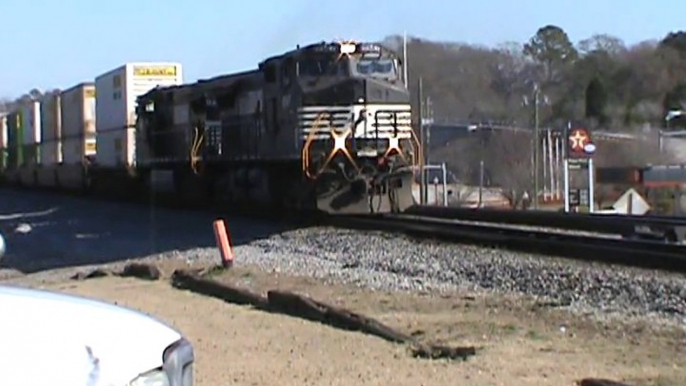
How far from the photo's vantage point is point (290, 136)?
24.7 metres

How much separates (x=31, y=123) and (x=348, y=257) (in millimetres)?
42409

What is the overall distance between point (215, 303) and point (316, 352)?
390 cm

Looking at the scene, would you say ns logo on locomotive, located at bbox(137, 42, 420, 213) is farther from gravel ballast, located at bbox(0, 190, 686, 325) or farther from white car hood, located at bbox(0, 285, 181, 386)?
white car hood, located at bbox(0, 285, 181, 386)

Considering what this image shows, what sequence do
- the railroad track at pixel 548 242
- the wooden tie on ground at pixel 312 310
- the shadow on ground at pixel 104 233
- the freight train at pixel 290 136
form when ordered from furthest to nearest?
1. the freight train at pixel 290 136
2. the shadow on ground at pixel 104 233
3. the railroad track at pixel 548 242
4. the wooden tie on ground at pixel 312 310

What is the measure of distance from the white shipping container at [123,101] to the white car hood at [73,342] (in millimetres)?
35457

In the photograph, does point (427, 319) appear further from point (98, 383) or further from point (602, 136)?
point (602, 136)

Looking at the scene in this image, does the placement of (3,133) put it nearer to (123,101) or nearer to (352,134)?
(123,101)

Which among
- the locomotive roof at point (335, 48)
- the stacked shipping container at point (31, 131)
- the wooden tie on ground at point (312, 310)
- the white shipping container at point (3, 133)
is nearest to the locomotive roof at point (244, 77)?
the locomotive roof at point (335, 48)

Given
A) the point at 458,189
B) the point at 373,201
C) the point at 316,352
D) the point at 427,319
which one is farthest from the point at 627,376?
the point at 458,189

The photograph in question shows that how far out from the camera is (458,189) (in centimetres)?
5497

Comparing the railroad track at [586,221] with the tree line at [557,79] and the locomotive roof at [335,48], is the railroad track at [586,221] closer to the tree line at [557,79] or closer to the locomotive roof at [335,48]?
the locomotive roof at [335,48]

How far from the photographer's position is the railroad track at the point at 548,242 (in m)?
14.2

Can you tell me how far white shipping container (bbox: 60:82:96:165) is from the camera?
46688 millimetres

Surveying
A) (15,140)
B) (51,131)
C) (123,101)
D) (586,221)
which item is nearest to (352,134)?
(586,221)
